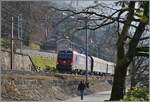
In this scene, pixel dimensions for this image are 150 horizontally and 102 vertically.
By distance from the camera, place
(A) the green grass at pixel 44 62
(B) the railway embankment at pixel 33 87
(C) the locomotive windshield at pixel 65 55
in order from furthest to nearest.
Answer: (A) the green grass at pixel 44 62
(C) the locomotive windshield at pixel 65 55
(B) the railway embankment at pixel 33 87

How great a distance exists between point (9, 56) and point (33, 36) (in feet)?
73.7

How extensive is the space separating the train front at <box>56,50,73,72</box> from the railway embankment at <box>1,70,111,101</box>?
258 inches

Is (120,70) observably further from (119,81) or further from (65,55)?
(65,55)

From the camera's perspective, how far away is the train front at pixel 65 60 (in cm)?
5772

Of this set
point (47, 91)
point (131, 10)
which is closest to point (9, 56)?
point (47, 91)

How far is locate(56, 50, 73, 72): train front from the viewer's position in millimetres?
57719

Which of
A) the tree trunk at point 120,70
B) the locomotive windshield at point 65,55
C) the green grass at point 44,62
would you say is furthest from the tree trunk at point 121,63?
the green grass at point 44,62

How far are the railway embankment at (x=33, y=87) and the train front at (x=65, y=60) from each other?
21.5ft

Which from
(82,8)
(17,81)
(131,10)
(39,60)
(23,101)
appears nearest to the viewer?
(131,10)

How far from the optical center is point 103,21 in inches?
747

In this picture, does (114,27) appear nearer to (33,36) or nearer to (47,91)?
(47,91)

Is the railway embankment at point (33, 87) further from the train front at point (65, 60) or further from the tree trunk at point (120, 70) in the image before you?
the tree trunk at point (120, 70)

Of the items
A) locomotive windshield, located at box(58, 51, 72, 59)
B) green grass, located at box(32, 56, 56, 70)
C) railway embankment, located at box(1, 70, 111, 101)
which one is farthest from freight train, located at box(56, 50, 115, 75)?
green grass, located at box(32, 56, 56, 70)

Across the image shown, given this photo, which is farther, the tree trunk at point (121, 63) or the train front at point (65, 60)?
the train front at point (65, 60)
